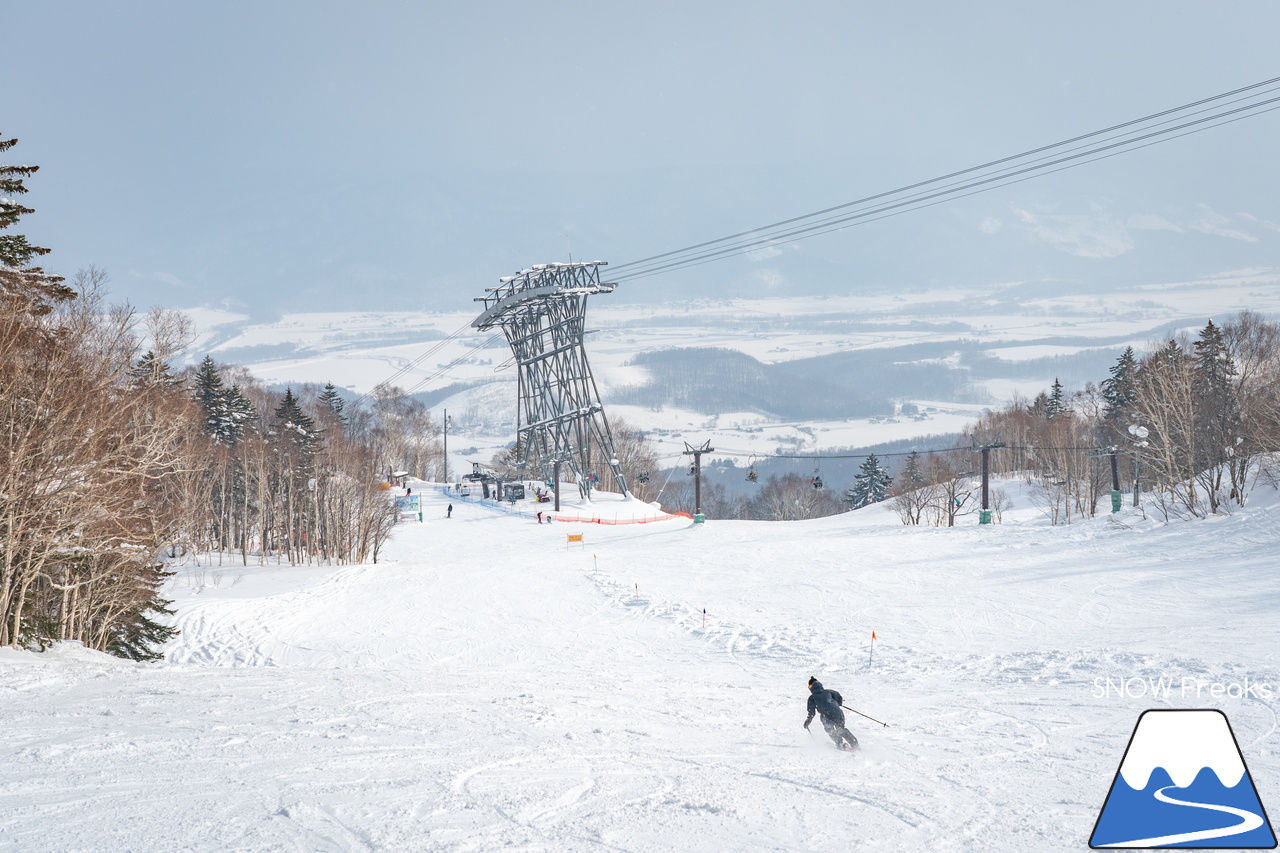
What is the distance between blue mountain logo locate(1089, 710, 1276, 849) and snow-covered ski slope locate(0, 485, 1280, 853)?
1316 mm

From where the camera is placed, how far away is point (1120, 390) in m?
84.7

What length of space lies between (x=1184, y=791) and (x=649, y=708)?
28.0 ft

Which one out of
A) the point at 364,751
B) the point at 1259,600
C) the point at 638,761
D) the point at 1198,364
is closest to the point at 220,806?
the point at 364,751

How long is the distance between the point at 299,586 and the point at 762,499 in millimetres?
118573

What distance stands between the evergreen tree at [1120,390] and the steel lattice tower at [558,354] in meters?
50.7

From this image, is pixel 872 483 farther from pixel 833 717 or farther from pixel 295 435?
pixel 833 717

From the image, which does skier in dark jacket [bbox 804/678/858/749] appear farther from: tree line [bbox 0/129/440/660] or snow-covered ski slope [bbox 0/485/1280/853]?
tree line [bbox 0/129/440/660]

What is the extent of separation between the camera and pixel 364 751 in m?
9.72

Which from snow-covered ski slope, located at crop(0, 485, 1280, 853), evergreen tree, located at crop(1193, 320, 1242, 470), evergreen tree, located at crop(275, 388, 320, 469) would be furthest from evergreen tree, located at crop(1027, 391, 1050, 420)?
evergreen tree, located at crop(275, 388, 320, 469)

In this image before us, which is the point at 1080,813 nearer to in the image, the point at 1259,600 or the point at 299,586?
the point at 1259,600

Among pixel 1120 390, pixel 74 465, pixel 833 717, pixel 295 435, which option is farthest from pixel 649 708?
pixel 1120 390

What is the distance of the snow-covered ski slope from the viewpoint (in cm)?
760

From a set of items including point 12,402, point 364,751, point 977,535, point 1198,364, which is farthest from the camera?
point 1198,364

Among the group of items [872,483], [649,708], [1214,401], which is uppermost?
[1214,401]
